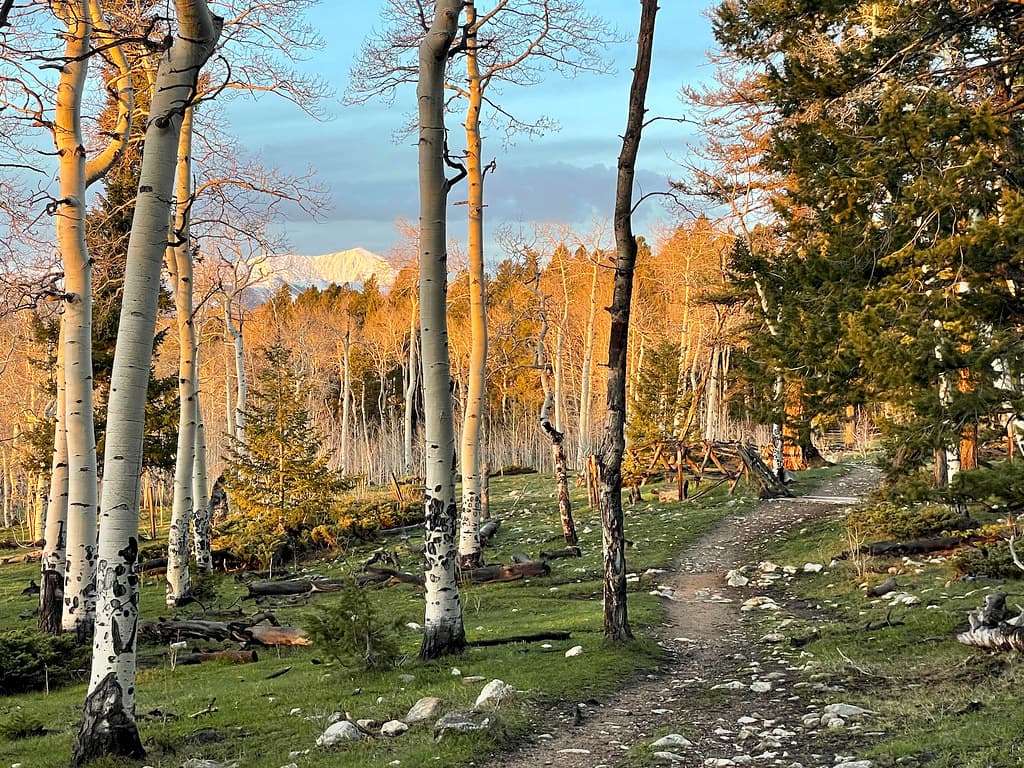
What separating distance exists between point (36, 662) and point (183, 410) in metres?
6.96

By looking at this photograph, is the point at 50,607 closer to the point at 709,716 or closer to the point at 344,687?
the point at 344,687

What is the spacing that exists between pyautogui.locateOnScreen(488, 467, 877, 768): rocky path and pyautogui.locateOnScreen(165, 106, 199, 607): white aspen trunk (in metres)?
9.61

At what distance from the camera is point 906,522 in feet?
53.4

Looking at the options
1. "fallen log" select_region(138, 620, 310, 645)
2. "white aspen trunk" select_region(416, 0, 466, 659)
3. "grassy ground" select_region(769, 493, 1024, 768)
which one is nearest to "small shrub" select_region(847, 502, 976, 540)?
"grassy ground" select_region(769, 493, 1024, 768)

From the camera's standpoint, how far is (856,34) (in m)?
16.0

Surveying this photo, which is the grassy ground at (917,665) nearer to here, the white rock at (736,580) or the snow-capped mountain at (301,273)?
the white rock at (736,580)

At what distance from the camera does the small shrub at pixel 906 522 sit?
52.4ft

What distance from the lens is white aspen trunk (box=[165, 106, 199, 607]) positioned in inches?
651

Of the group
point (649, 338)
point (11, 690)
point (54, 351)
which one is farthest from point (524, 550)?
point (649, 338)

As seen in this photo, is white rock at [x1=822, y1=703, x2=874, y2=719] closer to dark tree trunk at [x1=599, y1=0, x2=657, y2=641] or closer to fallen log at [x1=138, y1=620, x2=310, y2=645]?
dark tree trunk at [x1=599, y1=0, x2=657, y2=641]

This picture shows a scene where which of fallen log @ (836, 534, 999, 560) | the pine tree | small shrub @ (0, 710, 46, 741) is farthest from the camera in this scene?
the pine tree

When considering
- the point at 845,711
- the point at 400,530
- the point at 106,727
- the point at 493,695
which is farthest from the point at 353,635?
the point at 400,530

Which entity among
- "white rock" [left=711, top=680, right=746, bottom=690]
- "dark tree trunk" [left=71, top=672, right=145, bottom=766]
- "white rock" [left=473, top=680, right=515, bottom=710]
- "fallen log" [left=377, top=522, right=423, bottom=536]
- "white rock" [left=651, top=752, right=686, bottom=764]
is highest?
"dark tree trunk" [left=71, top=672, right=145, bottom=766]

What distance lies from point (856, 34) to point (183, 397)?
1463 centimetres
